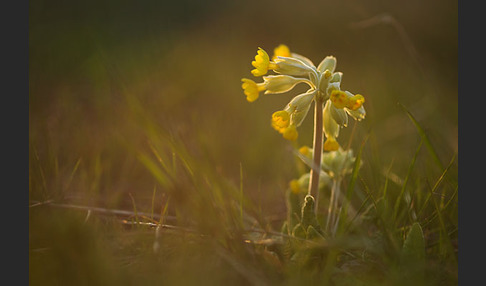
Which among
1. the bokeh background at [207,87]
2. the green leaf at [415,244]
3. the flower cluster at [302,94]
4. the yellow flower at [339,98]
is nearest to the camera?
the green leaf at [415,244]

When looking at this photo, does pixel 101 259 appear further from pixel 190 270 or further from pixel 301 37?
pixel 301 37

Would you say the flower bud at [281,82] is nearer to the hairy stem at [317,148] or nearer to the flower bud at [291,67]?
the flower bud at [291,67]

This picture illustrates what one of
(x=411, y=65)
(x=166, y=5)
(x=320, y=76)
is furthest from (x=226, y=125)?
(x=166, y=5)

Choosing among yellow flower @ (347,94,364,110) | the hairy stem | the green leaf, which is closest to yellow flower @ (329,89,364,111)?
yellow flower @ (347,94,364,110)

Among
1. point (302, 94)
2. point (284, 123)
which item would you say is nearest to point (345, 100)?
point (302, 94)

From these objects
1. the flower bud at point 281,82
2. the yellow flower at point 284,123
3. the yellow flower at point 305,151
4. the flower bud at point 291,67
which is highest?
the flower bud at point 291,67

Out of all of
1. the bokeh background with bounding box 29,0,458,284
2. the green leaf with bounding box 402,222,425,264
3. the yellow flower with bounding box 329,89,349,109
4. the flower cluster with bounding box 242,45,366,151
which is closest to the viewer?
the green leaf with bounding box 402,222,425,264

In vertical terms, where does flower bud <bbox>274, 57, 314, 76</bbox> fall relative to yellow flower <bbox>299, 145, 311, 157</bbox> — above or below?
above

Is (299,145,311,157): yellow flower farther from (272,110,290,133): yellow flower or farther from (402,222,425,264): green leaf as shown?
(402,222,425,264): green leaf

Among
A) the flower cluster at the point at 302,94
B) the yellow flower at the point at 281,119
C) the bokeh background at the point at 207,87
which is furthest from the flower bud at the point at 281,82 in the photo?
the bokeh background at the point at 207,87
